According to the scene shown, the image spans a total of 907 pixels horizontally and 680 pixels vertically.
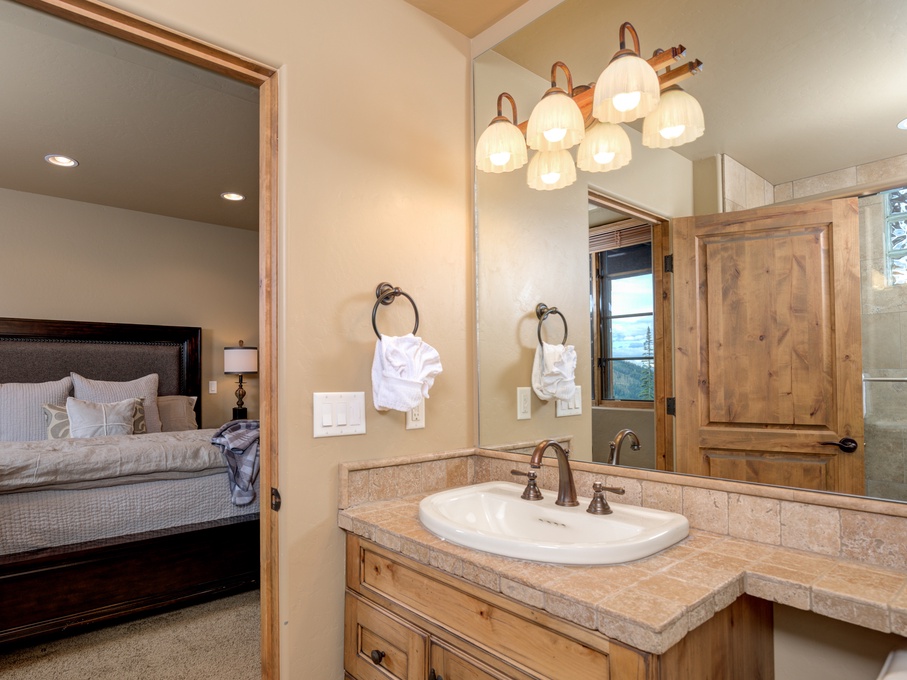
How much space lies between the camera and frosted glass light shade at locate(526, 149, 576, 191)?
5.38 feet

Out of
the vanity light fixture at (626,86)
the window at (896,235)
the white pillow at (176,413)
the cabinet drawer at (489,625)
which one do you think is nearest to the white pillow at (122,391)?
the white pillow at (176,413)

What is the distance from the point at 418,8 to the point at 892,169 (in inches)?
54.8

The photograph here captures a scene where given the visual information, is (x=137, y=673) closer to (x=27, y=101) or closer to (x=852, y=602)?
(x=852, y=602)

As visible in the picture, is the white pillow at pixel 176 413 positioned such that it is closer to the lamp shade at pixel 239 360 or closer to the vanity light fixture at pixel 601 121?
the lamp shade at pixel 239 360

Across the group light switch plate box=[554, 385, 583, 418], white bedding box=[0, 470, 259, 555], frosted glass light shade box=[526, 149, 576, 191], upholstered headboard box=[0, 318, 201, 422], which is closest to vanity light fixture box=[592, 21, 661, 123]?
frosted glass light shade box=[526, 149, 576, 191]

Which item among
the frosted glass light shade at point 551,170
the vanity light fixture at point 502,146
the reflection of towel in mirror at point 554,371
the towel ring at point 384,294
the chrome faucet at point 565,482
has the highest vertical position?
the vanity light fixture at point 502,146

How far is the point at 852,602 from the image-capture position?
0.88 meters

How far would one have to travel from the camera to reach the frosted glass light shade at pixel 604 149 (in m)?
1.49

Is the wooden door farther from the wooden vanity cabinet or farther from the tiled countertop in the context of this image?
the wooden vanity cabinet

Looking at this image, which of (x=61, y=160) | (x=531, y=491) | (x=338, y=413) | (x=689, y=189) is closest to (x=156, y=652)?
(x=338, y=413)

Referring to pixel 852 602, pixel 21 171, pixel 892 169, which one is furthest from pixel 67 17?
pixel 21 171

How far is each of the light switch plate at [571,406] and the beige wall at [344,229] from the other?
31 centimetres

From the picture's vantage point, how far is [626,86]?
1.35 meters

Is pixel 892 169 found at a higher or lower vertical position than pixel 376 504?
higher
